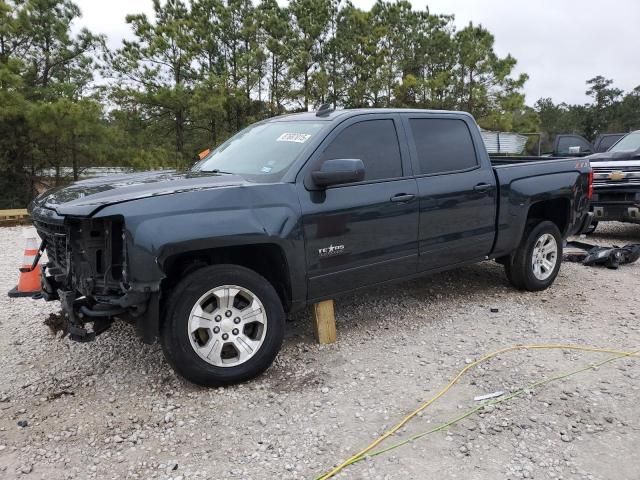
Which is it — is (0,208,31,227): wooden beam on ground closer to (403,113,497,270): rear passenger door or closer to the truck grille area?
the truck grille area

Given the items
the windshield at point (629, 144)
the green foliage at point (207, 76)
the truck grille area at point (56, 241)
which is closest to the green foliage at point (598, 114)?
the green foliage at point (207, 76)

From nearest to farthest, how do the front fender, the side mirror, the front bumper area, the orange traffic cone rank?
the front fender → the side mirror → the orange traffic cone → the front bumper area

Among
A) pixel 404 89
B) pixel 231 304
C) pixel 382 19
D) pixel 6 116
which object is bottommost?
pixel 231 304

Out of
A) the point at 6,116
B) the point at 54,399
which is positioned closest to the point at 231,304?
the point at 54,399

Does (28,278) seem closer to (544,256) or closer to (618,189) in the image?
(544,256)

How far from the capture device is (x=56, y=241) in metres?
3.63

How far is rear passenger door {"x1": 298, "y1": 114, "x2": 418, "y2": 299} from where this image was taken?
3.91 m

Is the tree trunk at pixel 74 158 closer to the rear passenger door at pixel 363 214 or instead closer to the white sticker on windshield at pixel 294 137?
the white sticker on windshield at pixel 294 137

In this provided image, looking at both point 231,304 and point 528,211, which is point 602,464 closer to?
point 231,304

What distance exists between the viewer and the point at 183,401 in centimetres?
347

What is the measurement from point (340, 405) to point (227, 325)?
89cm

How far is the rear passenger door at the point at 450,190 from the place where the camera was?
15.1 feet

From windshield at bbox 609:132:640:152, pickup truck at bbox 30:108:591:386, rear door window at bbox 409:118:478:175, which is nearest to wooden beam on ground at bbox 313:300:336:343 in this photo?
pickup truck at bbox 30:108:591:386

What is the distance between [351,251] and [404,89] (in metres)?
19.3
